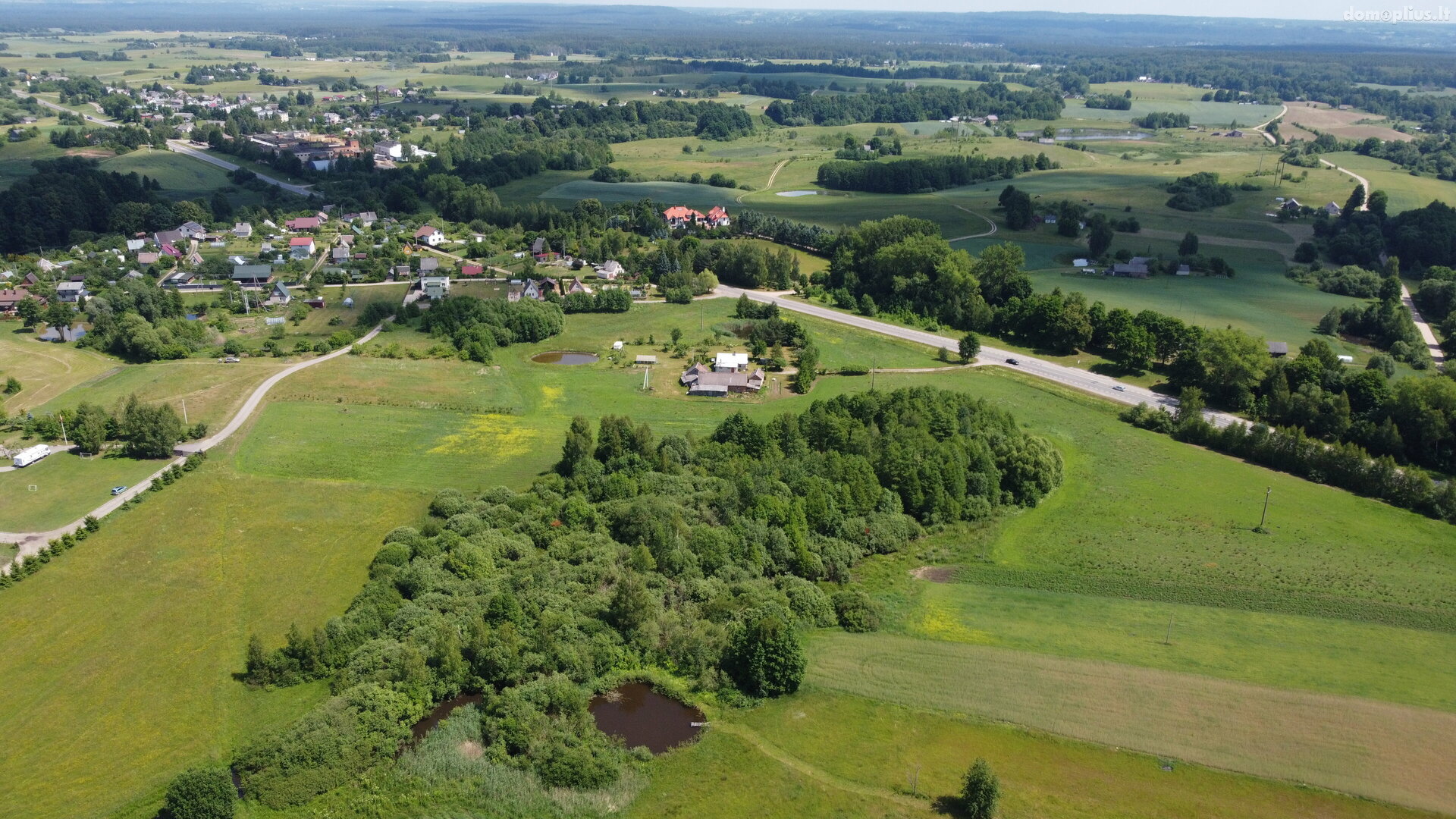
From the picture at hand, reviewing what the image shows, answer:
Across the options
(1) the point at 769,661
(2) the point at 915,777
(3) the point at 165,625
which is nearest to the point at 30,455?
(3) the point at 165,625

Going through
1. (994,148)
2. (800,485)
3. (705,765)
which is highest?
(994,148)

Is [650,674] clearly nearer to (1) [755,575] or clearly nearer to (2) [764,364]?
(1) [755,575]

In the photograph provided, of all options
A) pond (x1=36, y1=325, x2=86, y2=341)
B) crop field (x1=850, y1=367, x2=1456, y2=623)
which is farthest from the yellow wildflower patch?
pond (x1=36, y1=325, x2=86, y2=341)

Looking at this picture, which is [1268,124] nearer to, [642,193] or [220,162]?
[642,193]

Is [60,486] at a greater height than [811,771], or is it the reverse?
[60,486]

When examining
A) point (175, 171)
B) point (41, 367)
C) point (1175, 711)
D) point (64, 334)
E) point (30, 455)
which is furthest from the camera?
point (175, 171)

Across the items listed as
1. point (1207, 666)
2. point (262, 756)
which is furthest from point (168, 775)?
point (1207, 666)

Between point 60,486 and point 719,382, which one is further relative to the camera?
point 719,382
